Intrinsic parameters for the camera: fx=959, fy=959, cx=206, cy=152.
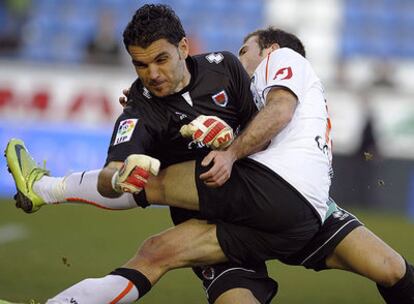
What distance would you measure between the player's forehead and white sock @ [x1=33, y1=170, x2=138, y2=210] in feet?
2.77

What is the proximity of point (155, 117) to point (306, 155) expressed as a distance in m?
0.90

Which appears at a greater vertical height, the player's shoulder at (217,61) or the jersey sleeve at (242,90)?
the player's shoulder at (217,61)

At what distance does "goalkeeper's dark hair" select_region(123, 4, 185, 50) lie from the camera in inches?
210

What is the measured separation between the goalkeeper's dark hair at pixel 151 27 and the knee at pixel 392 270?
5.99 ft

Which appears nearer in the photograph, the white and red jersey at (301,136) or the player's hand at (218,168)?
the player's hand at (218,168)

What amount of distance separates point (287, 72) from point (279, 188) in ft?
2.34

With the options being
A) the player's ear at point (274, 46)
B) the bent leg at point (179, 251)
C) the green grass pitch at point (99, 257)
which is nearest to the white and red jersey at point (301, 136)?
the player's ear at point (274, 46)

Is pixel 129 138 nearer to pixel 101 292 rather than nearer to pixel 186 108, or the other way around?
pixel 186 108

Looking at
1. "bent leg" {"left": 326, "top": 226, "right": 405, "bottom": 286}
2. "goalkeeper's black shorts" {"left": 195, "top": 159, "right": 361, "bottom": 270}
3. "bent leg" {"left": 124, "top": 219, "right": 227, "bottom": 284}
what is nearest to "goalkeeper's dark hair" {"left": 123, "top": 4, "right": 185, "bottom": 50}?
"goalkeeper's black shorts" {"left": 195, "top": 159, "right": 361, "bottom": 270}

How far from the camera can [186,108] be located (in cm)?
560

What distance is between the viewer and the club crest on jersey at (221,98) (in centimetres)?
568

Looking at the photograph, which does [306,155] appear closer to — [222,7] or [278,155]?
[278,155]

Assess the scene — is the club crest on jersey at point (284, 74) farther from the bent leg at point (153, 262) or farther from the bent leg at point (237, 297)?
the bent leg at point (237, 297)

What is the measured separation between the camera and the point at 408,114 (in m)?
15.7
